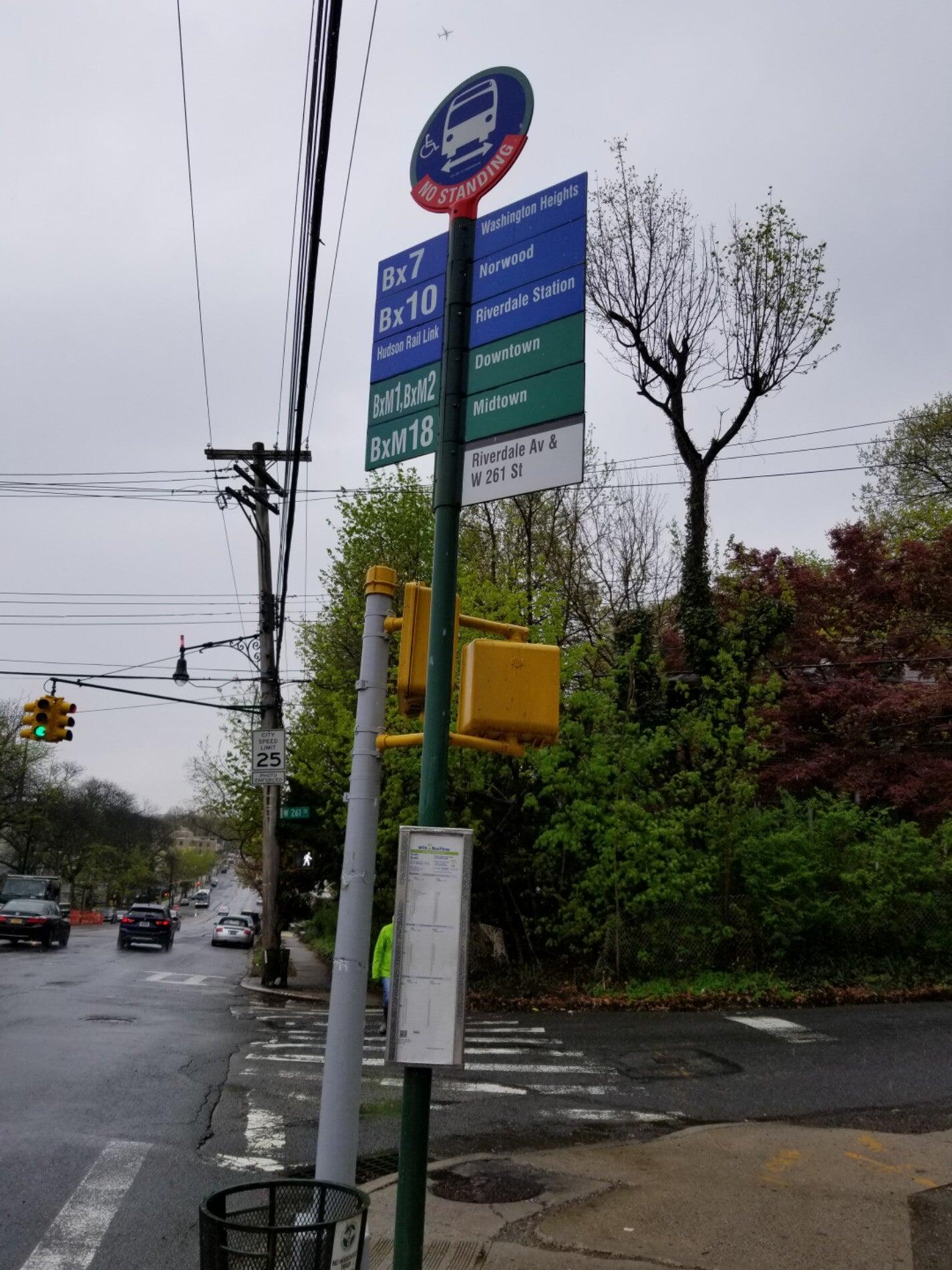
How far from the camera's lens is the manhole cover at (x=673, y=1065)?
38.0 ft

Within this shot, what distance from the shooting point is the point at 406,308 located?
17.6 feet

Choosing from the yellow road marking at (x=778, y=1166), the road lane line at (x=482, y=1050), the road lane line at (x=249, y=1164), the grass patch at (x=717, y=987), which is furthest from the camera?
the grass patch at (x=717, y=987)

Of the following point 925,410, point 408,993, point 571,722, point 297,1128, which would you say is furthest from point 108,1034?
point 925,410

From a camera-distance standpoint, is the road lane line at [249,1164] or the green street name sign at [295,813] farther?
the green street name sign at [295,813]

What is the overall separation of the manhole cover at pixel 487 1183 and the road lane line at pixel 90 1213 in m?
2.01

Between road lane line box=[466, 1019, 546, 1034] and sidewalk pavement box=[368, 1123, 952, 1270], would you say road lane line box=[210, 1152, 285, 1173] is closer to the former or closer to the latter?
sidewalk pavement box=[368, 1123, 952, 1270]

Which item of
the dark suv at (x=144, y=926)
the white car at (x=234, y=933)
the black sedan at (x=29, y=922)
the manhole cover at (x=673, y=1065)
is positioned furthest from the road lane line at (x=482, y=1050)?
the white car at (x=234, y=933)

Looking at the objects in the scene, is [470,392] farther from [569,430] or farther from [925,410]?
[925,410]

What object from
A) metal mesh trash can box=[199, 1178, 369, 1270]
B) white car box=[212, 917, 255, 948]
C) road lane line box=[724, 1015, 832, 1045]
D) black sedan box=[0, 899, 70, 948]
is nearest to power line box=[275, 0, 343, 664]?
metal mesh trash can box=[199, 1178, 369, 1270]

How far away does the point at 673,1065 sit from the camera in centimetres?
1214

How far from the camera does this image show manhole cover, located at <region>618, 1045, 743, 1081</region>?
456 inches

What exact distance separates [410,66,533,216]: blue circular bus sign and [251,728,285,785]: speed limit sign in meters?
17.7

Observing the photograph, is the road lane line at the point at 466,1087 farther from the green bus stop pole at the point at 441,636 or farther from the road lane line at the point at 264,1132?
the green bus stop pole at the point at 441,636

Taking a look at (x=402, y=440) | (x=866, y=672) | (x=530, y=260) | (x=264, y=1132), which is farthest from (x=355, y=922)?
(x=866, y=672)
